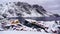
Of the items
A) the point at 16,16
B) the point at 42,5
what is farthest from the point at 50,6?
the point at 16,16

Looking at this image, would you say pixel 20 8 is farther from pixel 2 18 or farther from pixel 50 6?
pixel 50 6

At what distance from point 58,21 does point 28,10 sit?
367 millimetres

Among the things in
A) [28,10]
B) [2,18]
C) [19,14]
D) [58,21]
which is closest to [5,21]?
[2,18]

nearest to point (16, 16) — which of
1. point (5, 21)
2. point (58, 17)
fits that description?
point (5, 21)

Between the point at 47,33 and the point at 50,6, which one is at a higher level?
the point at 50,6

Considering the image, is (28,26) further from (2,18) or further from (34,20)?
(2,18)

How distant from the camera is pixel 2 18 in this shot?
140 cm

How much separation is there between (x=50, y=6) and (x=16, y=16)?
0.42 m

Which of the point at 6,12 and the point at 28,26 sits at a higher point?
the point at 6,12

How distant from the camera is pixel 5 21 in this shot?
1.39 metres

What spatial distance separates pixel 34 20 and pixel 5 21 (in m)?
0.35

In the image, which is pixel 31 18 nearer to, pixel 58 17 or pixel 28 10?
pixel 28 10

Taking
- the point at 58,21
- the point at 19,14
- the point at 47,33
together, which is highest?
the point at 19,14

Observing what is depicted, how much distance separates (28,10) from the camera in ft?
4.49
